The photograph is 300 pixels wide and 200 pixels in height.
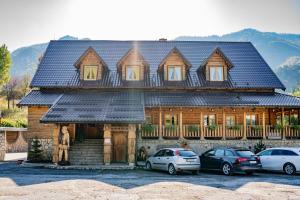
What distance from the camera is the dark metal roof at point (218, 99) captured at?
94.5ft

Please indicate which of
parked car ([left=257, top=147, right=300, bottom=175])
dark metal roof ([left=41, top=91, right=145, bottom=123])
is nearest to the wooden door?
dark metal roof ([left=41, top=91, right=145, bottom=123])

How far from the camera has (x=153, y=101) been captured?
29.2m

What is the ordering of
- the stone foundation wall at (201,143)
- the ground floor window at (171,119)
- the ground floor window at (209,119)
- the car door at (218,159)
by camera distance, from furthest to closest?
the ground floor window at (209,119)
the ground floor window at (171,119)
the stone foundation wall at (201,143)
the car door at (218,159)

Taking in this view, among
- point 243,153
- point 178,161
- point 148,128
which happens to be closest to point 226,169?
point 243,153

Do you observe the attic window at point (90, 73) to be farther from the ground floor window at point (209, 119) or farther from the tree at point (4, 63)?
the tree at point (4, 63)

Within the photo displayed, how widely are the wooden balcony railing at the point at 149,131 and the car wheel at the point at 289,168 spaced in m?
10.9

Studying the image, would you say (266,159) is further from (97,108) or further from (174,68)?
(174,68)

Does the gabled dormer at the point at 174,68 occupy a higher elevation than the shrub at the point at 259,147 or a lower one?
higher

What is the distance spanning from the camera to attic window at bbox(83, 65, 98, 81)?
3216 centimetres

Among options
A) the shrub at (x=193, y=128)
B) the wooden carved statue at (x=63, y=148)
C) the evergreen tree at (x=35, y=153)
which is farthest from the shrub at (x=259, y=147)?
the evergreen tree at (x=35, y=153)

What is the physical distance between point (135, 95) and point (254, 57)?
14092 mm

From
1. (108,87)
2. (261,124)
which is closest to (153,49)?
(108,87)

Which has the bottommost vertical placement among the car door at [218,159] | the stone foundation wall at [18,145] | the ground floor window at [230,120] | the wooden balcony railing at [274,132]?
the stone foundation wall at [18,145]

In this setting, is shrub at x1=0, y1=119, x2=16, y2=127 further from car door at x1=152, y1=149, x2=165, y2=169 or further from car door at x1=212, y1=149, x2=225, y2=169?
car door at x1=212, y1=149, x2=225, y2=169
